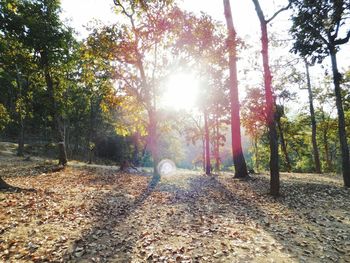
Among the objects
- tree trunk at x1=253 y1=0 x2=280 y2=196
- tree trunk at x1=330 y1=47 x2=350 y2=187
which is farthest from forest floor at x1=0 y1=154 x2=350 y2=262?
tree trunk at x1=330 y1=47 x2=350 y2=187

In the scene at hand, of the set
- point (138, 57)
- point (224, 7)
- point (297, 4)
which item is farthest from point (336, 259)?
point (224, 7)

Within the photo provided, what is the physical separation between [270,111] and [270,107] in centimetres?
19

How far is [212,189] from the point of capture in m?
14.5

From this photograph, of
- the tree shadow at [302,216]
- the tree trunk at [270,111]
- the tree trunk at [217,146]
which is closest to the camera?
the tree shadow at [302,216]

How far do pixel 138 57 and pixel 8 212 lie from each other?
36.7 ft

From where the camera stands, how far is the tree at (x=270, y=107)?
38.9ft

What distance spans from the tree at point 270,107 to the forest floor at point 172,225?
1.04m

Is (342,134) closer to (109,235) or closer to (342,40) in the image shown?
(342,40)

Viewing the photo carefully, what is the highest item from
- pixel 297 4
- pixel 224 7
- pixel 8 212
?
pixel 224 7

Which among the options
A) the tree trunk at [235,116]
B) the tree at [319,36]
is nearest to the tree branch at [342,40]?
the tree at [319,36]

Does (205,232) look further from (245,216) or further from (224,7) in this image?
(224,7)

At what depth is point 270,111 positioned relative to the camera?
11.7m

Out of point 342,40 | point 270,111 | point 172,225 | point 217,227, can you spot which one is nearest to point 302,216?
point 217,227

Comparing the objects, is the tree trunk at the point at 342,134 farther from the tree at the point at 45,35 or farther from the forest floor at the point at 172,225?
the tree at the point at 45,35
